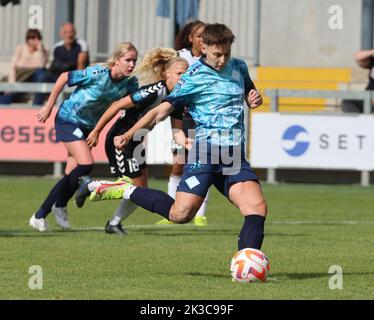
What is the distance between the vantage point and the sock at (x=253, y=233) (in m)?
10.5

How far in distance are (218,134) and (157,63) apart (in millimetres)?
3098

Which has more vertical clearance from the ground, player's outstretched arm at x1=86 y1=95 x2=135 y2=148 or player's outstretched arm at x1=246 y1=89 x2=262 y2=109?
player's outstretched arm at x1=246 y1=89 x2=262 y2=109

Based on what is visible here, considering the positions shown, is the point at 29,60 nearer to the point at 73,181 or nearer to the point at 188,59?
the point at 188,59

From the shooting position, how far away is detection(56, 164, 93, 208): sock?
14.6 m

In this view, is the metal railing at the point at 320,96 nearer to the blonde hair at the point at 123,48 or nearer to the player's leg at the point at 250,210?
the blonde hair at the point at 123,48

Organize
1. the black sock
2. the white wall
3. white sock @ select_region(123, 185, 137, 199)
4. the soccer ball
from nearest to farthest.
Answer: the soccer ball → the black sock → white sock @ select_region(123, 185, 137, 199) → the white wall

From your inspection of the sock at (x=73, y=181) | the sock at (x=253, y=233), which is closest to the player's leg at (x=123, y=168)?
the sock at (x=73, y=181)

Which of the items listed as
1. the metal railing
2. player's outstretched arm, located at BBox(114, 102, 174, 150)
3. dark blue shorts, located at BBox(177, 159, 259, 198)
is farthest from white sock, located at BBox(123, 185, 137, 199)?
the metal railing

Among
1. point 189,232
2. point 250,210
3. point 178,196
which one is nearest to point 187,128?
point 189,232

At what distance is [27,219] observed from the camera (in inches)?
625

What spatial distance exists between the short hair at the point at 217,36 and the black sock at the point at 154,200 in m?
1.41

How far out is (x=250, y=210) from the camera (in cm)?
1062

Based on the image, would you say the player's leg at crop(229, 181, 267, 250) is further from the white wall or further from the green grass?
the white wall
